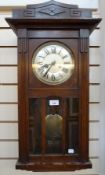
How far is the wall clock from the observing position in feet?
4.66

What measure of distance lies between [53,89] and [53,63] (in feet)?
0.45

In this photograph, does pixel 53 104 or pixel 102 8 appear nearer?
pixel 53 104

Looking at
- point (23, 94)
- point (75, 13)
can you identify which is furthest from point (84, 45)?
point (23, 94)

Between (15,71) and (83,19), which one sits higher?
(83,19)

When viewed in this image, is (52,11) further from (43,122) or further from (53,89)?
(43,122)

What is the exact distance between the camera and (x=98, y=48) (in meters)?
1.72

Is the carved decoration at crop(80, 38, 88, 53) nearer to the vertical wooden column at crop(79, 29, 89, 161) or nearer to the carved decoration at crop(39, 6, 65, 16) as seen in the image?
the vertical wooden column at crop(79, 29, 89, 161)

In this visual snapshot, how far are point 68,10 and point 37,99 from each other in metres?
0.49

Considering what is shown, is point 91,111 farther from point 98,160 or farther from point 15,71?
point 15,71

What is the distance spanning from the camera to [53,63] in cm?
144

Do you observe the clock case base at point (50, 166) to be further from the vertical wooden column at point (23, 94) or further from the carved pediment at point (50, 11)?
the carved pediment at point (50, 11)

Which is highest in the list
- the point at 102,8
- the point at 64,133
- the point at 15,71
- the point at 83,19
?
the point at 102,8

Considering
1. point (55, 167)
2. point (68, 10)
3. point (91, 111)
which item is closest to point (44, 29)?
point (68, 10)

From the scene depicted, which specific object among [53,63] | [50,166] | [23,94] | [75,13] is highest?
[75,13]
